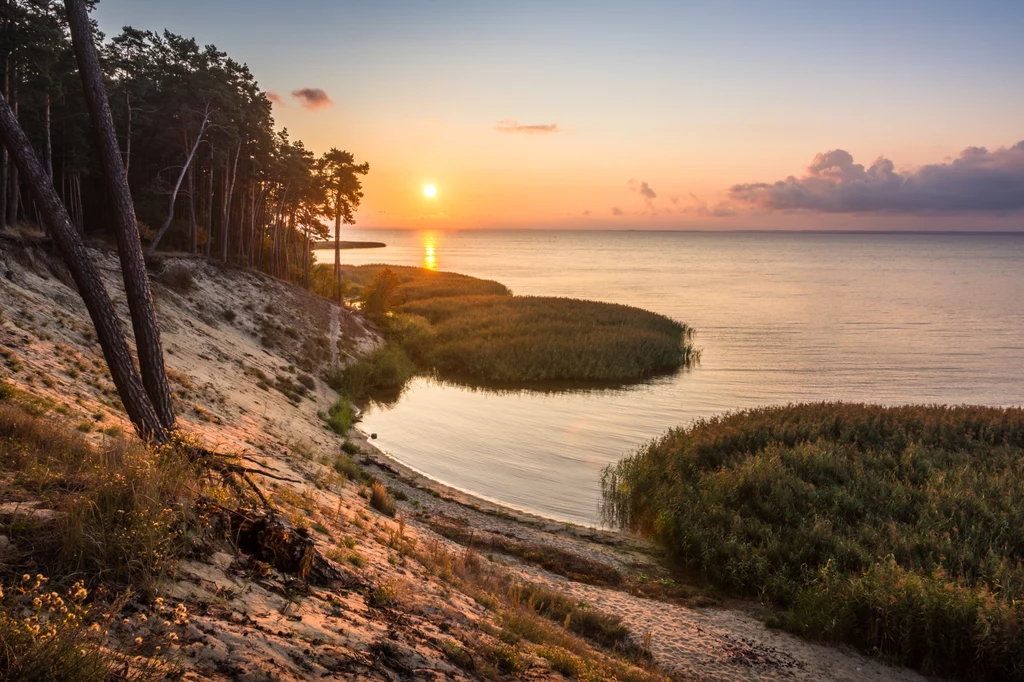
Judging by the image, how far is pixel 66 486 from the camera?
263 inches

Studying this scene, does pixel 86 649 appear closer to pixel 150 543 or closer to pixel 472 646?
pixel 150 543

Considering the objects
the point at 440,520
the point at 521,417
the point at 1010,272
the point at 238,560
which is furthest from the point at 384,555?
the point at 1010,272

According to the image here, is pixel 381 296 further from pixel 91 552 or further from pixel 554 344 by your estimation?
pixel 91 552

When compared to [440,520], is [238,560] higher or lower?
higher

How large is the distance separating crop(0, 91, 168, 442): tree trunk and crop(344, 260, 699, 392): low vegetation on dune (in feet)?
83.3

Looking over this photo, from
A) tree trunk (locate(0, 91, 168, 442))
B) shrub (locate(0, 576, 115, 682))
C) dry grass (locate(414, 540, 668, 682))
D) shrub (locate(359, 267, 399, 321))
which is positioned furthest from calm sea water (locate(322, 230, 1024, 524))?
shrub (locate(359, 267, 399, 321))

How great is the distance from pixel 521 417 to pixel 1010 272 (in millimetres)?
166451

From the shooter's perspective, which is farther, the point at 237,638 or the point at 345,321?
the point at 345,321

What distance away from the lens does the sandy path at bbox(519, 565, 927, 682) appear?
36.5 feet

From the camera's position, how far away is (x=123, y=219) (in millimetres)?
9828

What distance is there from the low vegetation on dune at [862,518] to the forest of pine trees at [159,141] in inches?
1026

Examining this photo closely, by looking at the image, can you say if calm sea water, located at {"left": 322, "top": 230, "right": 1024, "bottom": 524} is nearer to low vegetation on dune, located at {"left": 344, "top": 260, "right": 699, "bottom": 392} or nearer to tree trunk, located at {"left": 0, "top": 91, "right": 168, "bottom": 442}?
low vegetation on dune, located at {"left": 344, "top": 260, "right": 699, "bottom": 392}

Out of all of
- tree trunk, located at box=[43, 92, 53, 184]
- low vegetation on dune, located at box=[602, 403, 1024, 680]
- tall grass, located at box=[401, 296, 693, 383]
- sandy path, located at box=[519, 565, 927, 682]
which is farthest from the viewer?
tall grass, located at box=[401, 296, 693, 383]

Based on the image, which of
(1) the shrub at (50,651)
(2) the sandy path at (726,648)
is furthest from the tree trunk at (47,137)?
(1) the shrub at (50,651)
